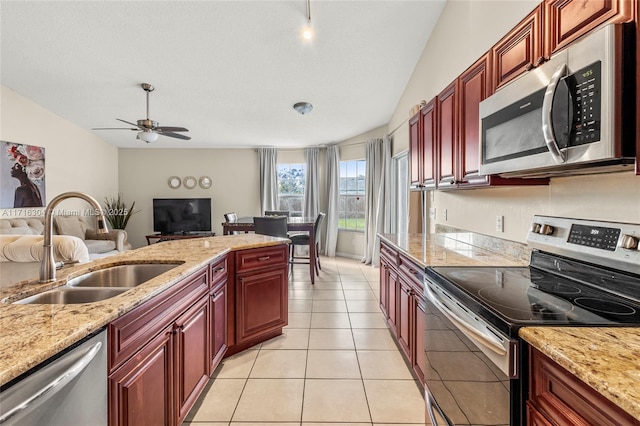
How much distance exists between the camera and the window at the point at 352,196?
6.09 meters

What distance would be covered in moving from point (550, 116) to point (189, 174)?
6.90 m

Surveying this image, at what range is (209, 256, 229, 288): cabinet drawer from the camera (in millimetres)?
1938

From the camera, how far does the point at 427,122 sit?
2.55m

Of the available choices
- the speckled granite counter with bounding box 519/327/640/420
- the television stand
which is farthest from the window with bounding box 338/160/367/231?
the speckled granite counter with bounding box 519/327/640/420

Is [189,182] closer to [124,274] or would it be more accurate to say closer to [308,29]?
[308,29]

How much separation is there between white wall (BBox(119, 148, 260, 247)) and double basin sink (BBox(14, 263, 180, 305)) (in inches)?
199

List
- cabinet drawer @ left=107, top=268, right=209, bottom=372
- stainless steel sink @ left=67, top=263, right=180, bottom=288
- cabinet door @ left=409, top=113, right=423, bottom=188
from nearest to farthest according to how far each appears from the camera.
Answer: cabinet drawer @ left=107, top=268, right=209, bottom=372 < stainless steel sink @ left=67, top=263, right=180, bottom=288 < cabinet door @ left=409, top=113, right=423, bottom=188

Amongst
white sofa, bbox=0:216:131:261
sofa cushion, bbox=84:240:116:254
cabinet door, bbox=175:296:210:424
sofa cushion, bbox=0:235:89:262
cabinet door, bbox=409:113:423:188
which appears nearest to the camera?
cabinet door, bbox=175:296:210:424

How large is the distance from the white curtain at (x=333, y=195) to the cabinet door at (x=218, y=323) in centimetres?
425

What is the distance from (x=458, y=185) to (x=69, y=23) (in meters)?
3.64

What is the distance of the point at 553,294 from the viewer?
3.77ft

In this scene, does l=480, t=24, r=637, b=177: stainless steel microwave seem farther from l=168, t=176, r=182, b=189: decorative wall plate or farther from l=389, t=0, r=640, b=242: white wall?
l=168, t=176, r=182, b=189: decorative wall plate

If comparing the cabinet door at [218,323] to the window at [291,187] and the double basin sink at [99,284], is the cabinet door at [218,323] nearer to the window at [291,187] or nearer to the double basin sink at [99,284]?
the double basin sink at [99,284]

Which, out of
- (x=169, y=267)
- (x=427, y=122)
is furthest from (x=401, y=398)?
(x=427, y=122)
